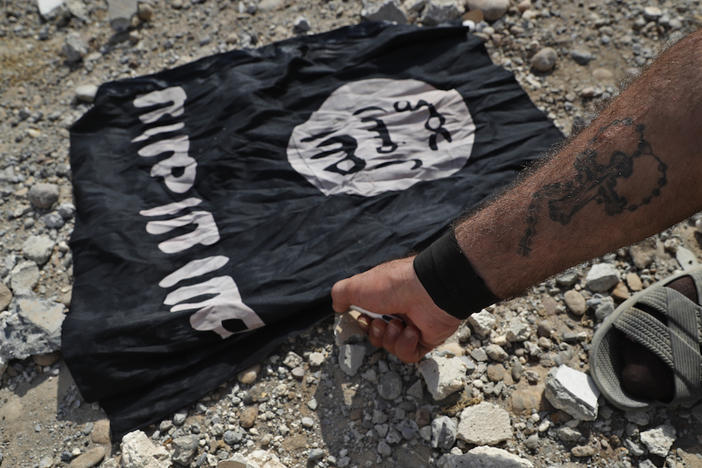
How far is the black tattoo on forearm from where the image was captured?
1.18 metres

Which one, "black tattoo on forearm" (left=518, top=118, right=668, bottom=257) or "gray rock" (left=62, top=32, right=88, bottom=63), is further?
"gray rock" (left=62, top=32, right=88, bottom=63)

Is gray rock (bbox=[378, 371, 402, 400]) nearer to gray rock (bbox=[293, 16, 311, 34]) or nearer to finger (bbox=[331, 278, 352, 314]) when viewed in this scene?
finger (bbox=[331, 278, 352, 314])

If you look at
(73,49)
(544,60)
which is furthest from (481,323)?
(73,49)

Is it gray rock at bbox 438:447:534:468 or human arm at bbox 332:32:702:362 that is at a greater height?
human arm at bbox 332:32:702:362

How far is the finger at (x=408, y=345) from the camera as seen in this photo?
156 cm

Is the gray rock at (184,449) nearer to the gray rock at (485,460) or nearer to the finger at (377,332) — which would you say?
the finger at (377,332)

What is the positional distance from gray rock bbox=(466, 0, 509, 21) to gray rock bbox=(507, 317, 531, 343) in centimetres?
172

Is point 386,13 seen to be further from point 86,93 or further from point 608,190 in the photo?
point 608,190

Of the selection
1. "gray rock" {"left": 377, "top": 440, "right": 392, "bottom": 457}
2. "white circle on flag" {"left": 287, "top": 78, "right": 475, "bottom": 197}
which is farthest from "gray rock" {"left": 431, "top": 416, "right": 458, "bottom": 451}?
"white circle on flag" {"left": 287, "top": 78, "right": 475, "bottom": 197}

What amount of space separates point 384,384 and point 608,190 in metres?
0.89

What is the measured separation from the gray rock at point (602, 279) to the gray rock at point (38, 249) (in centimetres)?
208

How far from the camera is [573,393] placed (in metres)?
1.59

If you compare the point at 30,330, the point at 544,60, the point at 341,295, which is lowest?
the point at 30,330

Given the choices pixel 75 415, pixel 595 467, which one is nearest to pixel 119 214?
pixel 75 415
